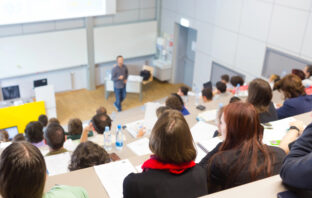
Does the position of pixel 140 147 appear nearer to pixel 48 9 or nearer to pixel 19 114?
pixel 19 114

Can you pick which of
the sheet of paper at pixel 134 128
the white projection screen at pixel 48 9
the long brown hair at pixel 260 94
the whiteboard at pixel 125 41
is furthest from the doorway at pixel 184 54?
the long brown hair at pixel 260 94

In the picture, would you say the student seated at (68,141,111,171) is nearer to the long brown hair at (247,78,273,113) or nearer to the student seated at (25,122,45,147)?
the long brown hair at (247,78,273,113)

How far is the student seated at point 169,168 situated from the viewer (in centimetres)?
158

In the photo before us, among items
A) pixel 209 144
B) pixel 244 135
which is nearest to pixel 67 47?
pixel 209 144

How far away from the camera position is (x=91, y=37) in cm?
883

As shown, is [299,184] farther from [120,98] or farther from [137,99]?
[137,99]

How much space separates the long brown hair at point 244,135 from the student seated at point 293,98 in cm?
192

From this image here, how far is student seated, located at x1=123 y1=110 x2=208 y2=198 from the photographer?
1.58 m

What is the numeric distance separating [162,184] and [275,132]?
144 cm

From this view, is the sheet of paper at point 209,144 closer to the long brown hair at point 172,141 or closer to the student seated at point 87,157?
the student seated at point 87,157

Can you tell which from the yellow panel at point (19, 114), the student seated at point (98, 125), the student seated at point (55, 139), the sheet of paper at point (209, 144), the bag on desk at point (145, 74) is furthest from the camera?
the bag on desk at point (145, 74)

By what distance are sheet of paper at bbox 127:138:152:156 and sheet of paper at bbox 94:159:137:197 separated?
162 cm

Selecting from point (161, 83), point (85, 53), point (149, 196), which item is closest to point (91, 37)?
point (85, 53)

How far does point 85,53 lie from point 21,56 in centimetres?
162
